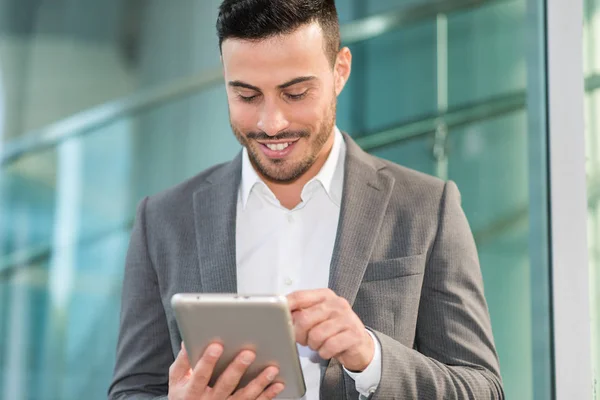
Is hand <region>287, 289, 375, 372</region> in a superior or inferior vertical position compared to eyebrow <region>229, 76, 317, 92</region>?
inferior

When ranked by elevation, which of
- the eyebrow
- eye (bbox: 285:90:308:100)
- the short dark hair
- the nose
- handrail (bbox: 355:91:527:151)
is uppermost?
the short dark hair

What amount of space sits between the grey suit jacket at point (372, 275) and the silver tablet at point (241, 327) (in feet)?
0.69

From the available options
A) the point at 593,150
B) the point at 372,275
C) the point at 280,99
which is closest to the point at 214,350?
the point at 372,275

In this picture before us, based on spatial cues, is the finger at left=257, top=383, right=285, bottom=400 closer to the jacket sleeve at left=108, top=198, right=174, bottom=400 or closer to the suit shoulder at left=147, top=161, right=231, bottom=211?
the jacket sleeve at left=108, top=198, right=174, bottom=400

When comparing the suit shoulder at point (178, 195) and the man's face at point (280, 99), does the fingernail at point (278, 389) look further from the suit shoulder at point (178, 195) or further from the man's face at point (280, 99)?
the suit shoulder at point (178, 195)

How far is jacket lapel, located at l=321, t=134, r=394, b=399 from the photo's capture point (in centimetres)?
170

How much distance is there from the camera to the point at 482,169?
10.2 ft

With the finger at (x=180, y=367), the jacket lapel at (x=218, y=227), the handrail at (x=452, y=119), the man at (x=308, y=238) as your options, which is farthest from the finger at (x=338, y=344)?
the handrail at (x=452, y=119)

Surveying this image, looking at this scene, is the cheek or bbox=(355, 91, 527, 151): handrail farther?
bbox=(355, 91, 527, 151): handrail

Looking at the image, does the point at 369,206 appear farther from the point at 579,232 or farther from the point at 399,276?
the point at 579,232

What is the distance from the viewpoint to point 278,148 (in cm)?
176

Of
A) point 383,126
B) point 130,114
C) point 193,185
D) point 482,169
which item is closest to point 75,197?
point 130,114

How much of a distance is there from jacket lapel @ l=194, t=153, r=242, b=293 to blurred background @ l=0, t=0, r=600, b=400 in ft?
2.15

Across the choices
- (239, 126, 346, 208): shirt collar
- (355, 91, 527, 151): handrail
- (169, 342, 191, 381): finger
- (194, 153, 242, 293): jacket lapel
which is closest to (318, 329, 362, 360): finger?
(169, 342, 191, 381): finger
